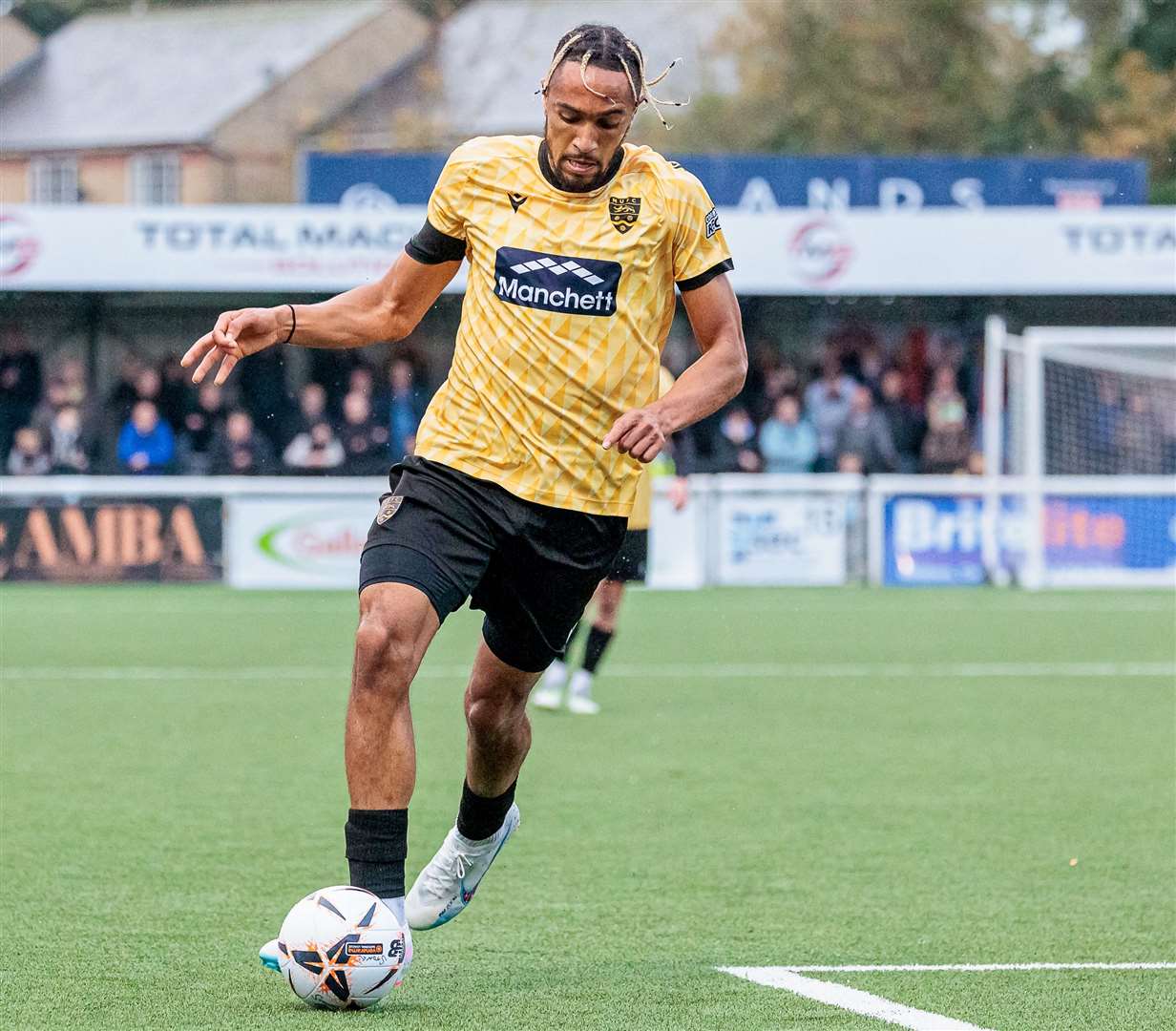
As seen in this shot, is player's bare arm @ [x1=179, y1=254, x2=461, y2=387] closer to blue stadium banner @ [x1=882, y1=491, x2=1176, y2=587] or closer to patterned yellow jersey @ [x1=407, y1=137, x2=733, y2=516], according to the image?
patterned yellow jersey @ [x1=407, y1=137, x2=733, y2=516]

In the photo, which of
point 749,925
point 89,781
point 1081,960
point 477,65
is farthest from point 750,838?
point 477,65

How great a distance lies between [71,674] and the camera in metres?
12.1

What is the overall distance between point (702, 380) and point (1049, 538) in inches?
623

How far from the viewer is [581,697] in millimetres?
10547

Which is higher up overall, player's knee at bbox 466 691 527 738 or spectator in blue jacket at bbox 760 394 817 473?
spectator in blue jacket at bbox 760 394 817 473

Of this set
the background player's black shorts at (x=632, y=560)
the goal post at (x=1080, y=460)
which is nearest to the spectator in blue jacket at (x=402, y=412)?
the goal post at (x=1080, y=460)

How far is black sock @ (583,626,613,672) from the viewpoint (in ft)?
34.6

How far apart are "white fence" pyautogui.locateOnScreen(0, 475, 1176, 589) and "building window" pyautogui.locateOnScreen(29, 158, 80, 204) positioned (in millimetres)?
31355

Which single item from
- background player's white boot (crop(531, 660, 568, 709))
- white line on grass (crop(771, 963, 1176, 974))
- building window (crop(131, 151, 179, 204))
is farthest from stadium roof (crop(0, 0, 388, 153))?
white line on grass (crop(771, 963, 1176, 974))

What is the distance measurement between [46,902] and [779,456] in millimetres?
15513

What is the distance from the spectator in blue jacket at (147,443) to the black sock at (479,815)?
50.1ft

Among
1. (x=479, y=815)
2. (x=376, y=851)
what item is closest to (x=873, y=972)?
(x=479, y=815)

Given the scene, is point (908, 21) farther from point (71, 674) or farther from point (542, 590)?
point (542, 590)

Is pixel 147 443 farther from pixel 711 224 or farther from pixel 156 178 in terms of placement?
pixel 156 178
